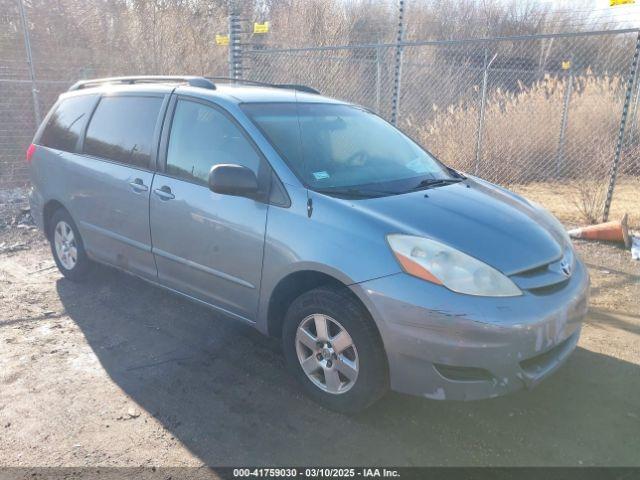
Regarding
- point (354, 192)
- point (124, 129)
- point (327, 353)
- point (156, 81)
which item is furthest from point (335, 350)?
point (156, 81)

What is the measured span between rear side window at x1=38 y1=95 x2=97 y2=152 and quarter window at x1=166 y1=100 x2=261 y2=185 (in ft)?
4.39

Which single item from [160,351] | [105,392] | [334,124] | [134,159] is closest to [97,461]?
[105,392]

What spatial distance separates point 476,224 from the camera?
3086 mm

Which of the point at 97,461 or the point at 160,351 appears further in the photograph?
the point at 160,351

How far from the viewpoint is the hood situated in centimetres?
288

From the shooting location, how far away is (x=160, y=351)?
3818mm

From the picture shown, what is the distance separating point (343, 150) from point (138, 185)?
1575 mm

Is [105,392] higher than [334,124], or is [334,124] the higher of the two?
[334,124]

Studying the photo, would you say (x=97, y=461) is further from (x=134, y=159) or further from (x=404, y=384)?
(x=134, y=159)

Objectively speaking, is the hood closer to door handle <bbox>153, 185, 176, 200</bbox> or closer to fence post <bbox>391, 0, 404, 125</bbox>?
door handle <bbox>153, 185, 176, 200</bbox>

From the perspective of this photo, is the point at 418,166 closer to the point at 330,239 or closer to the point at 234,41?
the point at 330,239

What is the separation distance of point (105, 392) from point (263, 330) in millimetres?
1034

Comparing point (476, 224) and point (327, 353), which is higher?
point (476, 224)

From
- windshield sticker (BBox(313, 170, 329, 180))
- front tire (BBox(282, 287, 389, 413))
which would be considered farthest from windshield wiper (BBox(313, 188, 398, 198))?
front tire (BBox(282, 287, 389, 413))
